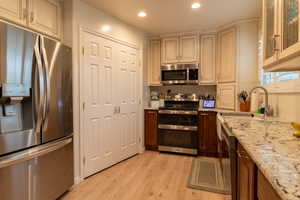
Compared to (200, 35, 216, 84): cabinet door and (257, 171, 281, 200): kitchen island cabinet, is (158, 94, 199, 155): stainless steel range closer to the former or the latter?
(200, 35, 216, 84): cabinet door

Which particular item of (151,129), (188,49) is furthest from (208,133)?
(188,49)

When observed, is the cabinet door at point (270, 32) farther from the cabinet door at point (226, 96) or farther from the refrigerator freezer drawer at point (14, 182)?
the refrigerator freezer drawer at point (14, 182)

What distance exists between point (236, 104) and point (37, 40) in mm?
3110

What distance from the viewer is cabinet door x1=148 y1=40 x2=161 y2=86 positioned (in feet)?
13.4

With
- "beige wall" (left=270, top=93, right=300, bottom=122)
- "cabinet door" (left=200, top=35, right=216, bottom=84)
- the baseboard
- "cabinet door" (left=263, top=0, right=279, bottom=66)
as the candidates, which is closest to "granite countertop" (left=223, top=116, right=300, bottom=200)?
"beige wall" (left=270, top=93, right=300, bottom=122)

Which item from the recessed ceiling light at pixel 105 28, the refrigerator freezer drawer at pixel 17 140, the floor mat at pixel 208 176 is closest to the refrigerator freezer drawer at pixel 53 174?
the refrigerator freezer drawer at pixel 17 140

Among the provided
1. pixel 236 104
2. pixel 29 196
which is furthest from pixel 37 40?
pixel 236 104

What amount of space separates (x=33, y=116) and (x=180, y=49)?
306 cm

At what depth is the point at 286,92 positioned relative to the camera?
193cm

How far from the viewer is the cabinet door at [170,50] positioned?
3.90m

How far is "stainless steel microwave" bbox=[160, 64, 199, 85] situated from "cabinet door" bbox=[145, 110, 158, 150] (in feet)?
2.47

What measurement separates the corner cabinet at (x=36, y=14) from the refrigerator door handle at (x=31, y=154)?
131 cm

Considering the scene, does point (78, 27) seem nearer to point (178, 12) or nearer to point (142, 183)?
point (178, 12)

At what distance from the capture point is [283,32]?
128 centimetres
